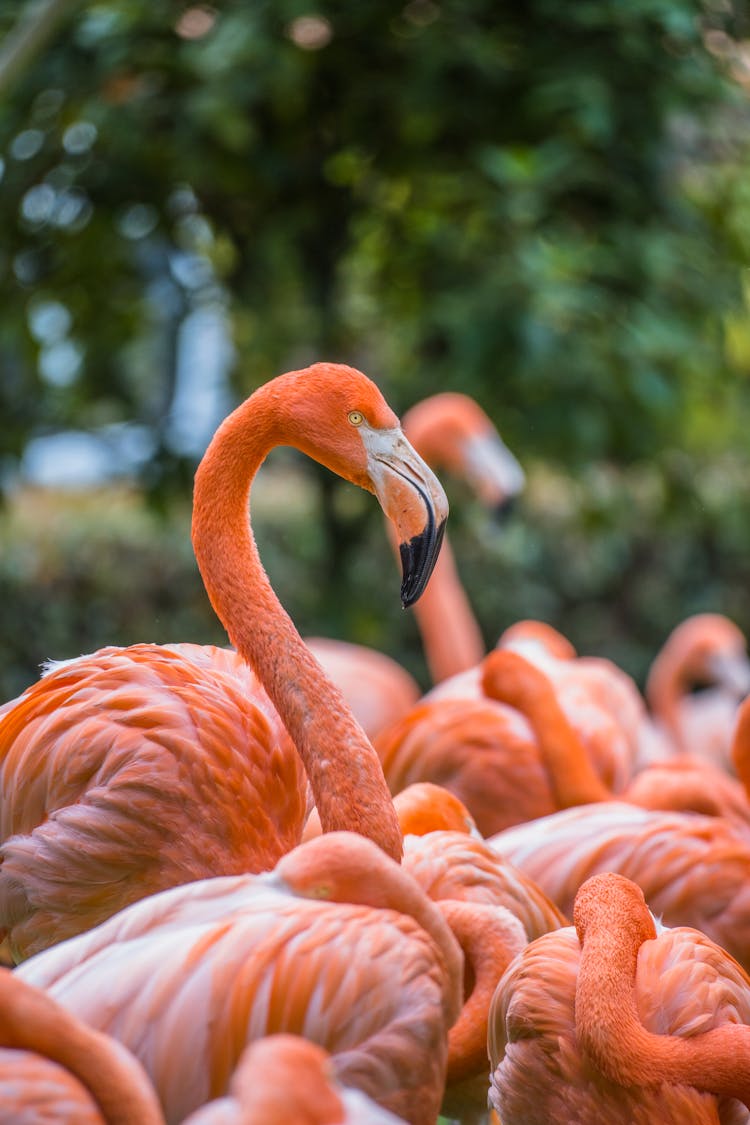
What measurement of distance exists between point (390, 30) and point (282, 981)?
4524 mm

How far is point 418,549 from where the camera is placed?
2465 millimetres

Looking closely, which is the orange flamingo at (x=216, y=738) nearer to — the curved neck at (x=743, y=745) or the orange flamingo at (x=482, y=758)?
the orange flamingo at (x=482, y=758)

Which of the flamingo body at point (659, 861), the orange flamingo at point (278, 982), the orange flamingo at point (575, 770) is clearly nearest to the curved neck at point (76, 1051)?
the orange flamingo at point (278, 982)

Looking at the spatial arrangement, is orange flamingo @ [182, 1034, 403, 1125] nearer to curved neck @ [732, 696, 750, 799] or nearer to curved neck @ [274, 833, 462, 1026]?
curved neck @ [274, 833, 462, 1026]

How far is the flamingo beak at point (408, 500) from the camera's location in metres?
2.46

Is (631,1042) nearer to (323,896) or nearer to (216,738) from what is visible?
(323,896)

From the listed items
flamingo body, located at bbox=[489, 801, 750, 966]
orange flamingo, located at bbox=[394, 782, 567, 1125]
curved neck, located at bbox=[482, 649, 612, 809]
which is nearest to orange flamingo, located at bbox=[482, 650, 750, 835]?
curved neck, located at bbox=[482, 649, 612, 809]

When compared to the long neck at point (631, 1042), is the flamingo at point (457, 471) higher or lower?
lower

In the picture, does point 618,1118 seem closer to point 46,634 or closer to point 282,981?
point 282,981

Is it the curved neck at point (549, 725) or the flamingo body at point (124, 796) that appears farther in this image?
the curved neck at point (549, 725)

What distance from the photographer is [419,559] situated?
8.08 feet

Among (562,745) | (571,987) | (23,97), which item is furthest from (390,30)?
(571,987)

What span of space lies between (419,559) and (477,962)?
2.57 feet

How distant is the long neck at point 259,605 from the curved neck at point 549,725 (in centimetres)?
133
